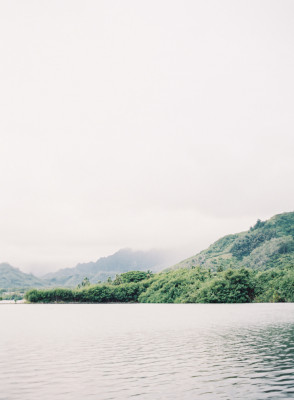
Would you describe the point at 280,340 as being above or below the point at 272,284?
below

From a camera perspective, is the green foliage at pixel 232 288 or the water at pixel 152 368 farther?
the green foliage at pixel 232 288

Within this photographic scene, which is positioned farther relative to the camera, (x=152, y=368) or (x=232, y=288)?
(x=232, y=288)

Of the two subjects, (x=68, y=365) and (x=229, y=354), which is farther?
(x=229, y=354)

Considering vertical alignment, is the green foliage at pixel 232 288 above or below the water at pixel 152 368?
above

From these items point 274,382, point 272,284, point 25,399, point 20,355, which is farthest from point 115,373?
point 272,284

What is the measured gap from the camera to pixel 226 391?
24.0 metres

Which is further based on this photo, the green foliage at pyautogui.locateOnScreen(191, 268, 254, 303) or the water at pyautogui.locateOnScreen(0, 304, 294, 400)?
the green foliage at pyautogui.locateOnScreen(191, 268, 254, 303)

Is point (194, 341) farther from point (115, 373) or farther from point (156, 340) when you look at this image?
point (115, 373)

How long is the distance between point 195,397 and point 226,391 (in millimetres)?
2239

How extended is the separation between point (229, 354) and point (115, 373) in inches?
490

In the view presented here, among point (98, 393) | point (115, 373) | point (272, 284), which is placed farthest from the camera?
point (272, 284)

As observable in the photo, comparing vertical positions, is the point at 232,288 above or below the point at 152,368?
above

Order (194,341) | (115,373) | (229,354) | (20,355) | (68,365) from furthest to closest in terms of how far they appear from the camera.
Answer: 1. (194,341)
2. (20,355)
3. (229,354)
4. (68,365)
5. (115,373)

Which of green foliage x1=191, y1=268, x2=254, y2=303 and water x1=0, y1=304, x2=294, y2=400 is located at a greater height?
green foliage x1=191, y1=268, x2=254, y2=303
